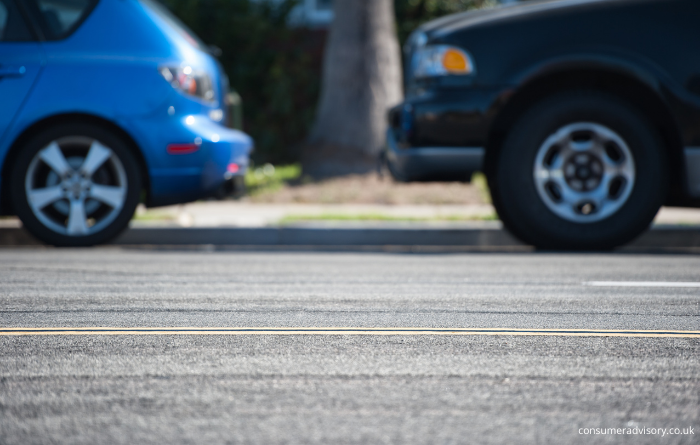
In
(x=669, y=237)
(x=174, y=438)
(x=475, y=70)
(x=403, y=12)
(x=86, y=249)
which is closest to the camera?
(x=174, y=438)

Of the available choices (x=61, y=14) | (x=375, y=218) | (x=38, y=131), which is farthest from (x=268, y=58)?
(x=38, y=131)

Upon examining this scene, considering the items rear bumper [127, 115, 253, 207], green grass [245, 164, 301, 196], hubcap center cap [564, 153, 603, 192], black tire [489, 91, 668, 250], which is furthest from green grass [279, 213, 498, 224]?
green grass [245, 164, 301, 196]

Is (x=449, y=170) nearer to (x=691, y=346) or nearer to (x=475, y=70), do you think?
(x=475, y=70)

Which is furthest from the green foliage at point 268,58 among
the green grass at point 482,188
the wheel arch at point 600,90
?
the wheel arch at point 600,90

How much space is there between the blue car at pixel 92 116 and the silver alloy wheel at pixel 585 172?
2.41 metres

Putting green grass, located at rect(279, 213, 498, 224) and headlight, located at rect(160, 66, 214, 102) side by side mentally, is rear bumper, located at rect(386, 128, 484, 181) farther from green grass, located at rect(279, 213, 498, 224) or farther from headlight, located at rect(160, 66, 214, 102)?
headlight, located at rect(160, 66, 214, 102)

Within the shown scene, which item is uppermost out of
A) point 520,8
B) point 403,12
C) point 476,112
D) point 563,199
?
point 403,12

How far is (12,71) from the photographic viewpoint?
5895 millimetres

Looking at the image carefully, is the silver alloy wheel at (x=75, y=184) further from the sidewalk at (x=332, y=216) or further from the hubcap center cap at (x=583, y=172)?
the hubcap center cap at (x=583, y=172)

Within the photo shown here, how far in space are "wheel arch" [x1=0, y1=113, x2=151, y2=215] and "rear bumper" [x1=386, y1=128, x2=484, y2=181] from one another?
6.21 feet

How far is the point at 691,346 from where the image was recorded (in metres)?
3.22

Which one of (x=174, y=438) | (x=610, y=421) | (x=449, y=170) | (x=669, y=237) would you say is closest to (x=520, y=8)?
(x=449, y=170)

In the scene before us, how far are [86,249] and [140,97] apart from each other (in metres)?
1.22

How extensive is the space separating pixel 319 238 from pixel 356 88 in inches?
159
